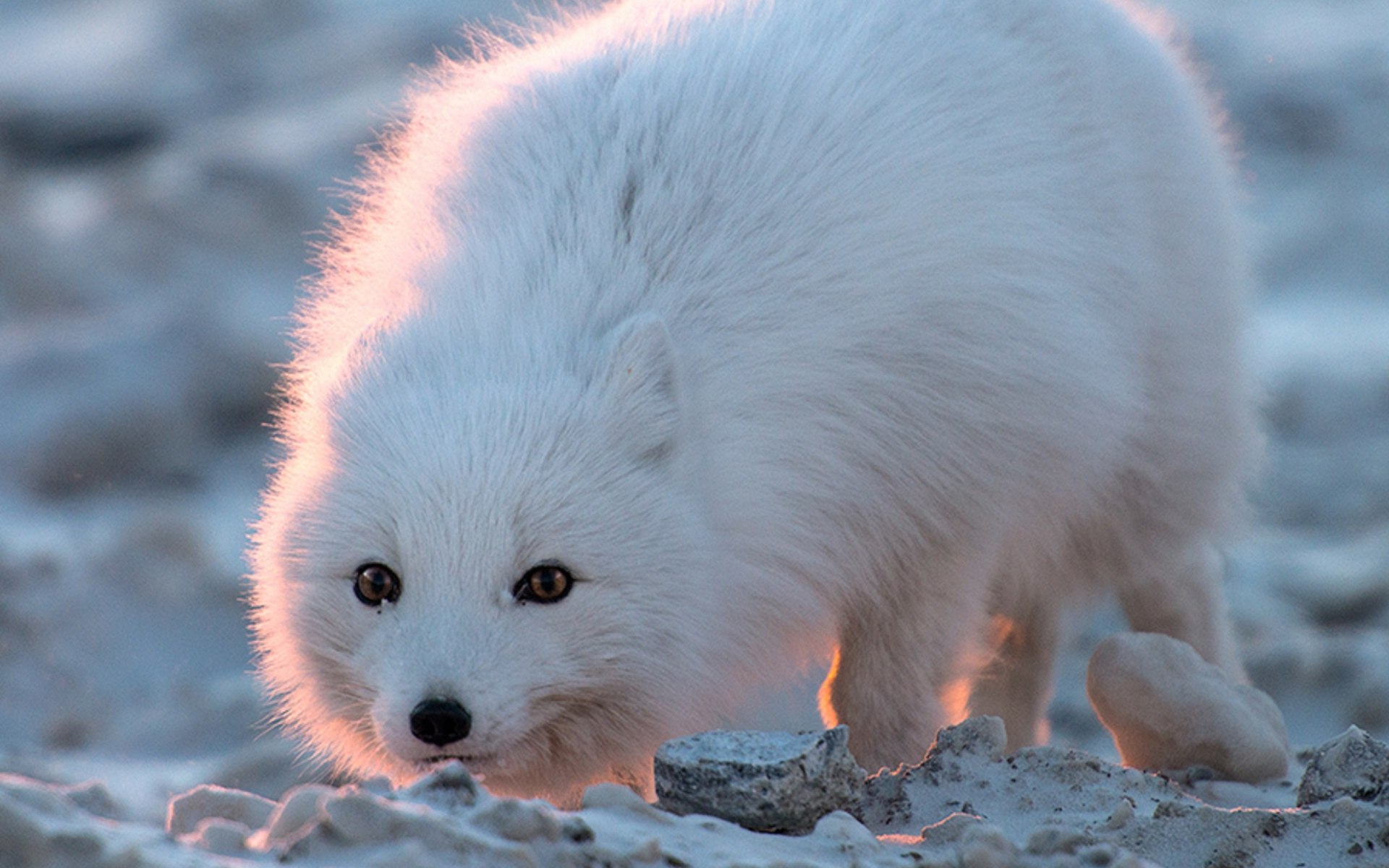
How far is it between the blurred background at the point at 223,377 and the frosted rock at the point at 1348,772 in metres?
1.73

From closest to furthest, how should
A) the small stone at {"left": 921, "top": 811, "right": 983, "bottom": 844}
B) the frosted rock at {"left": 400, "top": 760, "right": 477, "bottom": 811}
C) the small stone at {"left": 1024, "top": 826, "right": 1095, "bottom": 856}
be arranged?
the frosted rock at {"left": 400, "top": 760, "right": 477, "bottom": 811} < the small stone at {"left": 1024, "top": 826, "right": 1095, "bottom": 856} < the small stone at {"left": 921, "top": 811, "right": 983, "bottom": 844}

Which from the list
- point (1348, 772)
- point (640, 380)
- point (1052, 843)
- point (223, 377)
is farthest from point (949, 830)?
point (223, 377)

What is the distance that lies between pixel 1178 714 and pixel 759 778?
1520 millimetres

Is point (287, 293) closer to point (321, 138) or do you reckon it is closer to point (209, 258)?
point (209, 258)

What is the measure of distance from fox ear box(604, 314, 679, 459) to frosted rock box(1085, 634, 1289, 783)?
1.35 meters

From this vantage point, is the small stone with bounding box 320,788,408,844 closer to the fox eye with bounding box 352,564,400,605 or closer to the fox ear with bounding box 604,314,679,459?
the fox eye with bounding box 352,564,400,605

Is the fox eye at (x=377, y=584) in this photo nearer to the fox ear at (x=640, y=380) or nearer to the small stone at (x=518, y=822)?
the fox ear at (x=640, y=380)

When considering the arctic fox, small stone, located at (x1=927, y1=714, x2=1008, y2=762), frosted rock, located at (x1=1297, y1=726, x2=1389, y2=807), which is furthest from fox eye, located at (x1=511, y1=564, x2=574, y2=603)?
frosted rock, located at (x1=1297, y1=726, x2=1389, y2=807)

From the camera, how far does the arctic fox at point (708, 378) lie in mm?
3174

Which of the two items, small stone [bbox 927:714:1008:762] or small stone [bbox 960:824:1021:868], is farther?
small stone [bbox 927:714:1008:762]

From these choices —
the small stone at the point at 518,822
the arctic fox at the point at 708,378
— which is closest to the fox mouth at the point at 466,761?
the arctic fox at the point at 708,378

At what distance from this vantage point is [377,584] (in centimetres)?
322

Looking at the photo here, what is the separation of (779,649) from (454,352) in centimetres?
105

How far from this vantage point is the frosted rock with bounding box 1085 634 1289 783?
3.80 meters
